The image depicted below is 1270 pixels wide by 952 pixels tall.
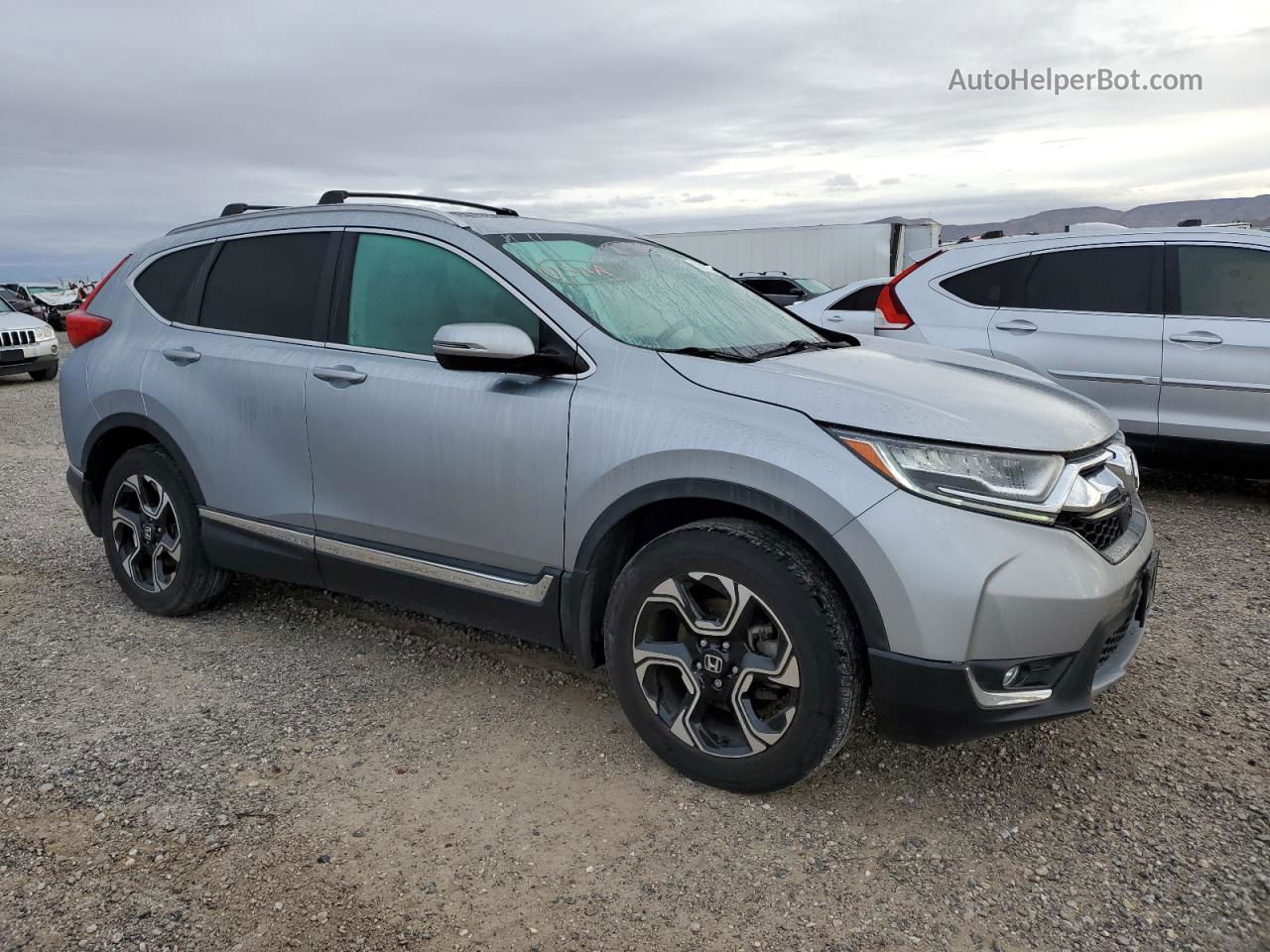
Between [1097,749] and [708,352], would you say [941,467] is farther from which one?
[1097,749]

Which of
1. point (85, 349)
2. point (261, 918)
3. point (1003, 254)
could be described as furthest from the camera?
point (1003, 254)

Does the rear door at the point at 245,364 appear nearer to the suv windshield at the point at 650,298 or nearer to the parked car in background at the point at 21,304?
the suv windshield at the point at 650,298

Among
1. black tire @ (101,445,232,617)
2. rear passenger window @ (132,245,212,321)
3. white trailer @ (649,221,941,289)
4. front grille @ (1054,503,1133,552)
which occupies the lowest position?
black tire @ (101,445,232,617)

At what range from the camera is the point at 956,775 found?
3.04m

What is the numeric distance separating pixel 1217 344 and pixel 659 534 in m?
4.43

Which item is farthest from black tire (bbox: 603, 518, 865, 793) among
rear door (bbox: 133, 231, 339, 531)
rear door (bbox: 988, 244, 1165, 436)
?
rear door (bbox: 988, 244, 1165, 436)

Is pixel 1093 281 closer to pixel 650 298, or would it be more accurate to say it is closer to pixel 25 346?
pixel 650 298

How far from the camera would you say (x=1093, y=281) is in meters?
6.29

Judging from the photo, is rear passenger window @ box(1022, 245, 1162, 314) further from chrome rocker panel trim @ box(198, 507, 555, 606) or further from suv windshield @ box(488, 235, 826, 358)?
chrome rocker panel trim @ box(198, 507, 555, 606)

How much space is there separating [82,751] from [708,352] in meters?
2.45

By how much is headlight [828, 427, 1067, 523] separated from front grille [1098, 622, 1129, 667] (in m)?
0.49

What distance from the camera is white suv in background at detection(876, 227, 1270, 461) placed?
19.0ft

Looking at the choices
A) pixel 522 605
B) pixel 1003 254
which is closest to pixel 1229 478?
pixel 1003 254

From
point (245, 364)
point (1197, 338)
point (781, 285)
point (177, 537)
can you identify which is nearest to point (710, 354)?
point (245, 364)
